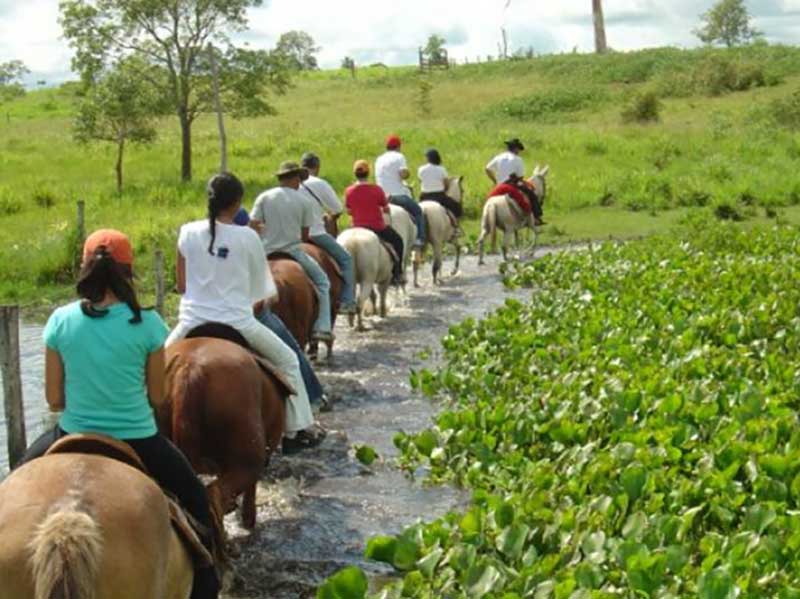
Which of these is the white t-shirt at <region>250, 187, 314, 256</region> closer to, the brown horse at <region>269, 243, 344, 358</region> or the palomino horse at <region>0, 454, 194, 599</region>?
the brown horse at <region>269, 243, 344, 358</region>

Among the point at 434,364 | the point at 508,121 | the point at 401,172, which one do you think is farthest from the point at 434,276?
the point at 508,121

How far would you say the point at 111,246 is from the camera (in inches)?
205

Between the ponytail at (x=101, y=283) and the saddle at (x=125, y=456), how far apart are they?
1.83 ft

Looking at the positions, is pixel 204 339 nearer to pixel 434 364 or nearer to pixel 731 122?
pixel 434 364

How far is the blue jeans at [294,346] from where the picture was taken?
30.9 ft

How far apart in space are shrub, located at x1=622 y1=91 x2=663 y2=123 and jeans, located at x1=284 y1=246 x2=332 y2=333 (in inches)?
1262

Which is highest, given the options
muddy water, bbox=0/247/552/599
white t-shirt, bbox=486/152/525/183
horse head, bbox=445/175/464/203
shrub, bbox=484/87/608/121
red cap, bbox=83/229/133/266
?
shrub, bbox=484/87/608/121

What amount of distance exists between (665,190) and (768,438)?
21556mm

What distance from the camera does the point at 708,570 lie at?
5500 millimetres

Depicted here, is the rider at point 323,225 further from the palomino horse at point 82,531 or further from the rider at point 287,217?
the palomino horse at point 82,531

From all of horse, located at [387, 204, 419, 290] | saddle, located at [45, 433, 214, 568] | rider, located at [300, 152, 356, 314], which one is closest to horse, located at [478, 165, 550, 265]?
horse, located at [387, 204, 419, 290]

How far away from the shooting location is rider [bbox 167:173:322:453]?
7.61m

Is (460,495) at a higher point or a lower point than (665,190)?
lower

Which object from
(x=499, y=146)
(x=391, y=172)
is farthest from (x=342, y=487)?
(x=499, y=146)
